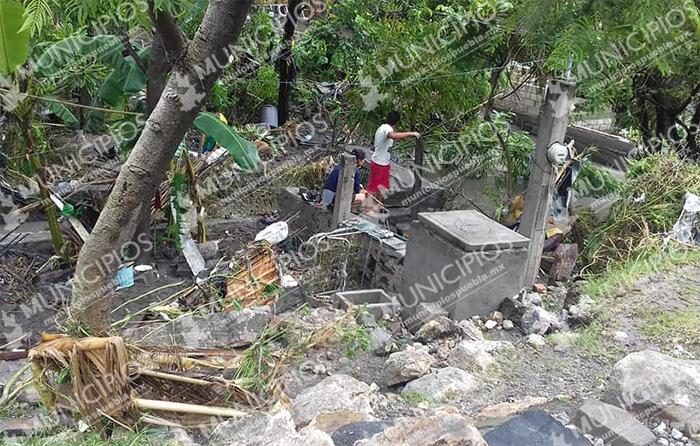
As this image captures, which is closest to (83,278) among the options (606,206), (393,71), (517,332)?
(517,332)

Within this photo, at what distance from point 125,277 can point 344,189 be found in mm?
2655

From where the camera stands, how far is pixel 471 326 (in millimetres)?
5027

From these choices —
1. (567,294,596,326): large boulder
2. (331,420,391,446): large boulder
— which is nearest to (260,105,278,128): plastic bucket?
(567,294,596,326): large boulder

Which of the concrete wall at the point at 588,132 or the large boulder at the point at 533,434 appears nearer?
the large boulder at the point at 533,434

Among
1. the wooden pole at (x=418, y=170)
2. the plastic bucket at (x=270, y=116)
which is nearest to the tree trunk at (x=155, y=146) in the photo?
the wooden pole at (x=418, y=170)

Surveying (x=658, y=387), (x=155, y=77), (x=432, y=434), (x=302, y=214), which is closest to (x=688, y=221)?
(x=658, y=387)

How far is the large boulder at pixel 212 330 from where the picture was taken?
446cm

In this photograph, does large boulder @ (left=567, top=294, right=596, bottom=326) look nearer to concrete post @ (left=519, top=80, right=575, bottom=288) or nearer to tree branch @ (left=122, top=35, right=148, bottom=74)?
concrete post @ (left=519, top=80, right=575, bottom=288)

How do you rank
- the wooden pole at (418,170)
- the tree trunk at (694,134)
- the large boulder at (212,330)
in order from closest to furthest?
1. the large boulder at (212,330)
2. the wooden pole at (418,170)
3. the tree trunk at (694,134)

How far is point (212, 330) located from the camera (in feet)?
15.7

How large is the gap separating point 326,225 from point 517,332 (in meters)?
3.24

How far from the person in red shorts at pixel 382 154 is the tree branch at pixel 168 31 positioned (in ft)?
13.8

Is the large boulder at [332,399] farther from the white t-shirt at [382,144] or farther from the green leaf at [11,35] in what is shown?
the white t-shirt at [382,144]

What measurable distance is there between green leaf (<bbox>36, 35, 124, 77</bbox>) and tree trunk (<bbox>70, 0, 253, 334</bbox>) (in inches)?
124
